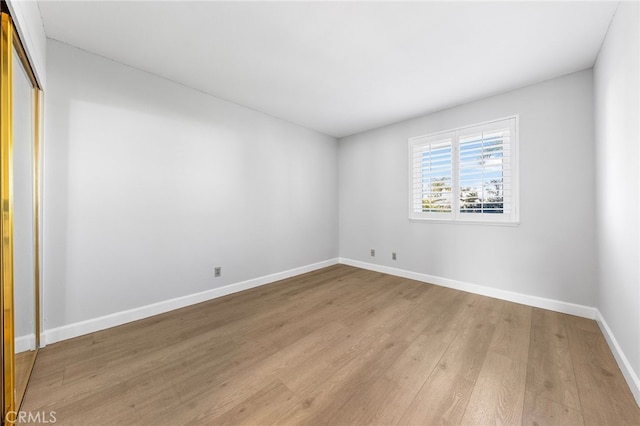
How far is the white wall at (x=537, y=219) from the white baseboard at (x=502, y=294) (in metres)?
0.05

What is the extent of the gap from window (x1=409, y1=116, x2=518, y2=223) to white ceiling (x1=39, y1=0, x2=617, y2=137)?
551 millimetres

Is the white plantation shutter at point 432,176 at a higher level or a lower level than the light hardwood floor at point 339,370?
higher

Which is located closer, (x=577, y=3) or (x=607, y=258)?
(x=577, y=3)

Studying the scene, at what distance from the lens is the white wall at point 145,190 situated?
2.05 m

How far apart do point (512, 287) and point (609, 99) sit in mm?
2006

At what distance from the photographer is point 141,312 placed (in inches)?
95.0

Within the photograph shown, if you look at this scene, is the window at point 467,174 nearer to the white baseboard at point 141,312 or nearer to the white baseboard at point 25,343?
the white baseboard at point 141,312

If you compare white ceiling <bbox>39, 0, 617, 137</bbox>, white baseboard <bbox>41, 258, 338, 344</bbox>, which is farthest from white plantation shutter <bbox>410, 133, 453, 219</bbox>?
white baseboard <bbox>41, 258, 338, 344</bbox>

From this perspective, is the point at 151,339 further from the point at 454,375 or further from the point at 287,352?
Answer: the point at 454,375

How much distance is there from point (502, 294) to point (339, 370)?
2.40 m

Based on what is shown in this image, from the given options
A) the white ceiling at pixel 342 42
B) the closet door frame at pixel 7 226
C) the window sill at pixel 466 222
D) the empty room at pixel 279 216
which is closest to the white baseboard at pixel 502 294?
the empty room at pixel 279 216

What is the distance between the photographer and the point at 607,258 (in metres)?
2.00

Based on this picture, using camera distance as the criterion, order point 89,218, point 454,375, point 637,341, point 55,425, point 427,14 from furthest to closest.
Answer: point 89,218 → point 427,14 → point 454,375 → point 637,341 → point 55,425

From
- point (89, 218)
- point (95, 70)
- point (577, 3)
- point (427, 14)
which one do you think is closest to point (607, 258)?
point (577, 3)
